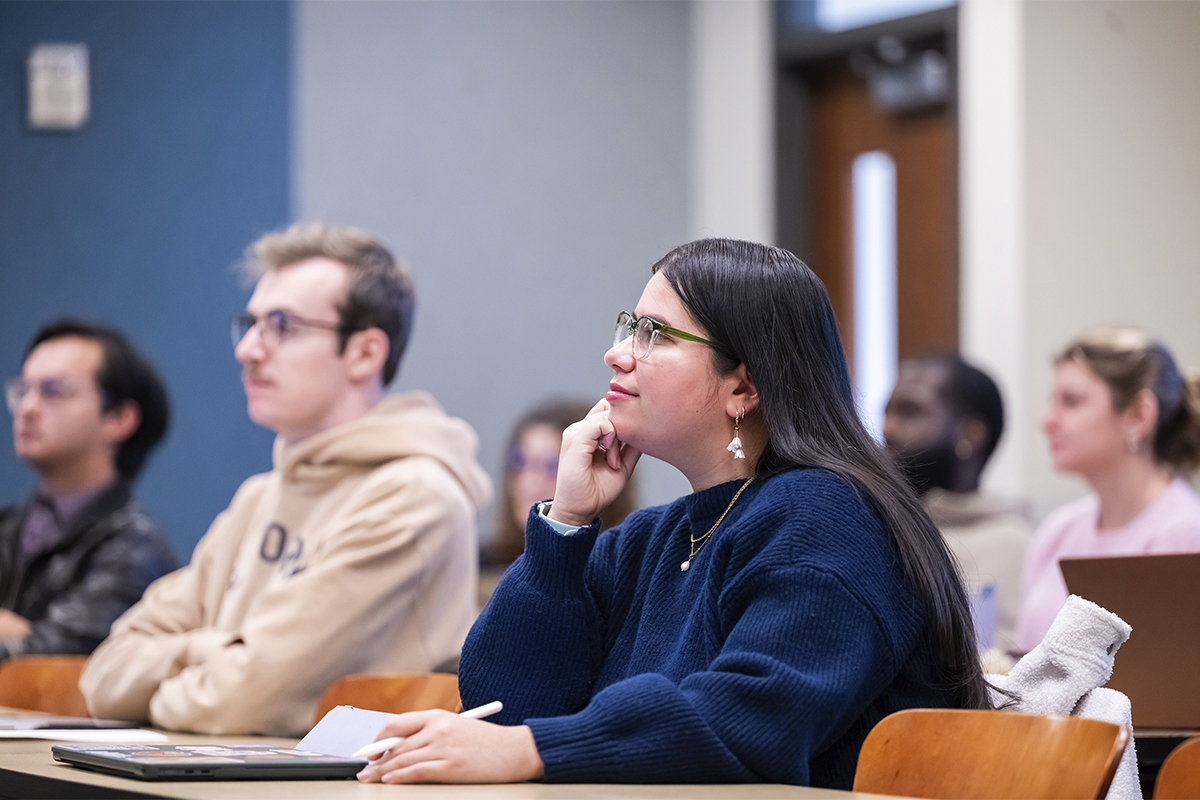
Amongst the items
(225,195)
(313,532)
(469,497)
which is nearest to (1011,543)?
(469,497)

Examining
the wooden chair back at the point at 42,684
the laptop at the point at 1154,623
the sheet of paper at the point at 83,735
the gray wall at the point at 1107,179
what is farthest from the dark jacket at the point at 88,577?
the gray wall at the point at 1107,179

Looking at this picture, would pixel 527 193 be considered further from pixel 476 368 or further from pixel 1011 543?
pixel 1011 543

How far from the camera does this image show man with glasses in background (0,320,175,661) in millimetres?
3715

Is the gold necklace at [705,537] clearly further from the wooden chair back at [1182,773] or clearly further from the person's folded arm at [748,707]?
the wooden chair back at [1182,773]

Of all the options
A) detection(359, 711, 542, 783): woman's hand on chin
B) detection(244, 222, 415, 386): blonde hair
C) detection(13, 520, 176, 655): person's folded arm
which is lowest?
detection(13, 520, 176, 655): person's folded arm

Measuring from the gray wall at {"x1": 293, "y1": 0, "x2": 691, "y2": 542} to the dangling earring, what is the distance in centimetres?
349

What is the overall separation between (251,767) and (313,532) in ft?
4.54

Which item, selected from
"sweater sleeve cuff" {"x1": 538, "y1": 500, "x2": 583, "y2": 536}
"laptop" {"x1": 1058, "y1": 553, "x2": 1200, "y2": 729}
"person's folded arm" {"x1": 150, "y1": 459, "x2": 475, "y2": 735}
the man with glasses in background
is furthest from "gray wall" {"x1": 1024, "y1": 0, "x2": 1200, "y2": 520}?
"sweater sleeve cuff" {"x1": 538, "y1": 500, "x2": 583, "y2": 536}

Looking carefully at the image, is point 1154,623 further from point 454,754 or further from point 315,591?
point 315,591

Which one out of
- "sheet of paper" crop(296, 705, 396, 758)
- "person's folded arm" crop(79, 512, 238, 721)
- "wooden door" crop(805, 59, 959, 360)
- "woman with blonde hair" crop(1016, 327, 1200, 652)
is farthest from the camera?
"wooden door" crop(805, 59, 959, 360)

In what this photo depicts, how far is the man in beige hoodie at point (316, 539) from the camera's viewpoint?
2607 mm

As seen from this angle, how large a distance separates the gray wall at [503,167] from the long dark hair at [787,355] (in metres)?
3.48

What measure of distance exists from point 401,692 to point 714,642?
0.68 meters

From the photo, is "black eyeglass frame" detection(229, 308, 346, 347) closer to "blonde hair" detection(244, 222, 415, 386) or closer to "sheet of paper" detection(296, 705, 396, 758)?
"blonde hair" detection(244, 222, 415, 386)
